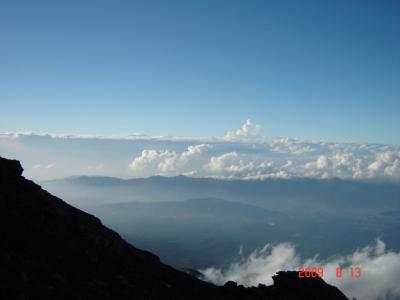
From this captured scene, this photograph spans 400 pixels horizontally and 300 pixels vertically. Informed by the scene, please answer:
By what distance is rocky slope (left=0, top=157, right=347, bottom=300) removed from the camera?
119 ft

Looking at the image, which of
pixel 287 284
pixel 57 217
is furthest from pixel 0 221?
pixel 287 284

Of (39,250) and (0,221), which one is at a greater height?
(0,221)

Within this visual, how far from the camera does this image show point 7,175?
59719mm

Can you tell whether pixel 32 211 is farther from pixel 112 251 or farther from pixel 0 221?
pixel 112 251

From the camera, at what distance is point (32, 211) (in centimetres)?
5325

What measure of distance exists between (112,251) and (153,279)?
26.0 feet

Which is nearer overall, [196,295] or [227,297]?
[196,295]

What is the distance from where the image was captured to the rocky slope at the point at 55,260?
3628cm

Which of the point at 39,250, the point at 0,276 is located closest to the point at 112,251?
the point at 39,250

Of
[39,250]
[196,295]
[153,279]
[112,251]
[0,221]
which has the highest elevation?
[0,221]

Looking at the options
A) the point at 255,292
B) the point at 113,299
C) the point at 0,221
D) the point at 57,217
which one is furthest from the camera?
the point at 255,292

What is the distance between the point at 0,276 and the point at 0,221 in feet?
47.3

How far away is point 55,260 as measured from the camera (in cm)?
Result: 4438

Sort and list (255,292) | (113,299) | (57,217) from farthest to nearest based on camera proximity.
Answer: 1. (255,292)
2. (57,217)
3. (113,299)
